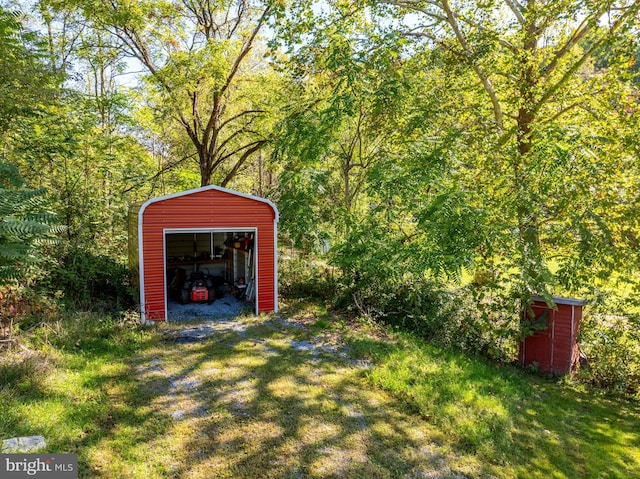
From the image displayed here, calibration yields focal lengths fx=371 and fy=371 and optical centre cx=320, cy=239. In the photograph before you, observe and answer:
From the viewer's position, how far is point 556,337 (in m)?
7.25

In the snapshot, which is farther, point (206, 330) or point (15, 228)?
point (206, 330)

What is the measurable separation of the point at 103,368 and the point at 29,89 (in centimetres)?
470

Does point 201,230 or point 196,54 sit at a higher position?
point 196,54

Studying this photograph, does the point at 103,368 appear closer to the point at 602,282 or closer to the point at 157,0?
→ the point at 602,282

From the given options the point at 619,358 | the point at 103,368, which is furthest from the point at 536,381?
the point at 103,368

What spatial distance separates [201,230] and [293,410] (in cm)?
439

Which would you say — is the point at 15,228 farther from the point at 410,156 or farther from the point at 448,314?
the point at 448,314

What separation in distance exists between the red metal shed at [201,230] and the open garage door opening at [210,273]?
0.26ft

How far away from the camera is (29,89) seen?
20.0 feet

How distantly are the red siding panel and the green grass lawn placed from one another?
91cm

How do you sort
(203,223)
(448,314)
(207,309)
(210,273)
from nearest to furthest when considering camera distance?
(203,223) → (448,314) → (207,309) → (210,273)

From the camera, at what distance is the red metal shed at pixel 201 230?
7234 mm

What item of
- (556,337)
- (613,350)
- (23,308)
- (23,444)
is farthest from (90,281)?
(613,350)

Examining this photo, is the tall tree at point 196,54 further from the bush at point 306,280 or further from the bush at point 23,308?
the bush at point 23,308
